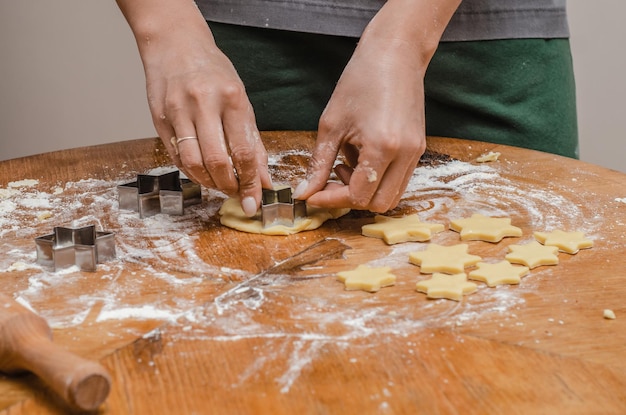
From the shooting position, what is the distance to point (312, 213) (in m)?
1.38

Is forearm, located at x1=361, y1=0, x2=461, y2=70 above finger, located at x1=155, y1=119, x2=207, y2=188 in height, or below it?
above

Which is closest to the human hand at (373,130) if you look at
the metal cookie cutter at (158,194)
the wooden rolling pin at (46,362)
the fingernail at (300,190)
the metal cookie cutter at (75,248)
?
the fingernail at (300,190)

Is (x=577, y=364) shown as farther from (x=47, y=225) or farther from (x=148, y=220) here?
(x=47, y=225)

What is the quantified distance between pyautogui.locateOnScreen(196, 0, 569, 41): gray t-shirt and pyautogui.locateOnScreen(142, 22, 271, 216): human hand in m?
0.42

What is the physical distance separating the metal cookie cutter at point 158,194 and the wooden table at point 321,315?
0.03m

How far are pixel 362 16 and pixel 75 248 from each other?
87 centimetres

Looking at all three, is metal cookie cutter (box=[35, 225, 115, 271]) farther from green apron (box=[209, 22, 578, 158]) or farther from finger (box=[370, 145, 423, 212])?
green apron (box=[209, 22, 578, 158])

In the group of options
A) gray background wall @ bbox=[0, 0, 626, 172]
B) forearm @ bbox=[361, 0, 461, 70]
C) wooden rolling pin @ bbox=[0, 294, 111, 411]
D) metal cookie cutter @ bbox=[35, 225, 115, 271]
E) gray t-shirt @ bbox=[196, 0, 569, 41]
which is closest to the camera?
wooden rolling pin @ bbox=[0, 294, 111, 411]

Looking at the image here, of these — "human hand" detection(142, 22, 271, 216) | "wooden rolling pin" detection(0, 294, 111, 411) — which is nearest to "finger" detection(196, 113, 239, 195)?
"human hand" detection(142, 22, 271, 216)

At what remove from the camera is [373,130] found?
50.8 inches

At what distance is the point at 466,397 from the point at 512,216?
0.62m

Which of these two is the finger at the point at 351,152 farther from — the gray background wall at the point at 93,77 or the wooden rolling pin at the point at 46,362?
the gray background wall at the point at 93,77

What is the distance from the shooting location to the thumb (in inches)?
53.4

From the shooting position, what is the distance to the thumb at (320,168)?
136 cm
